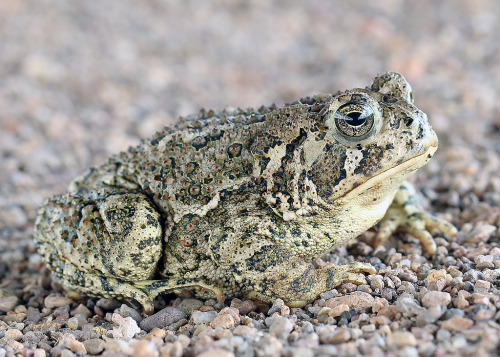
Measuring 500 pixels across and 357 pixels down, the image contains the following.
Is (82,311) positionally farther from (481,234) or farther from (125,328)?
(481,234)

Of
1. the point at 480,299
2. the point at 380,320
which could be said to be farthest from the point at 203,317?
the point at 480,299

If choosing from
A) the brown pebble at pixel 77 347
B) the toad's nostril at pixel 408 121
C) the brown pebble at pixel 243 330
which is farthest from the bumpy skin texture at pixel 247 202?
the brown pebble at pixel 77 347

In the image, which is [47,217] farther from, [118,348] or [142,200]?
[118,348]

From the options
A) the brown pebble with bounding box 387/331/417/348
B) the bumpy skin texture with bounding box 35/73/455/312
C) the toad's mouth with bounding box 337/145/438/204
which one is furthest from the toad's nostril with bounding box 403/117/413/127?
the brown pebble with bounding box 387/331/417/348

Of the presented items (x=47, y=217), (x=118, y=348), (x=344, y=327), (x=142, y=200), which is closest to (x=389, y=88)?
(x=344, y=327)

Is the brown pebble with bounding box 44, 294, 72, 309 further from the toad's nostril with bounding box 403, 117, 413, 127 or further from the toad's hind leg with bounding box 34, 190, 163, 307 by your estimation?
the toad's nostril with bounding box 403, 117, 413, 127

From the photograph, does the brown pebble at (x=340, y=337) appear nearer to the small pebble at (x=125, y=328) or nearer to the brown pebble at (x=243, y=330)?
the brown pebble at (x=243, y=330)
